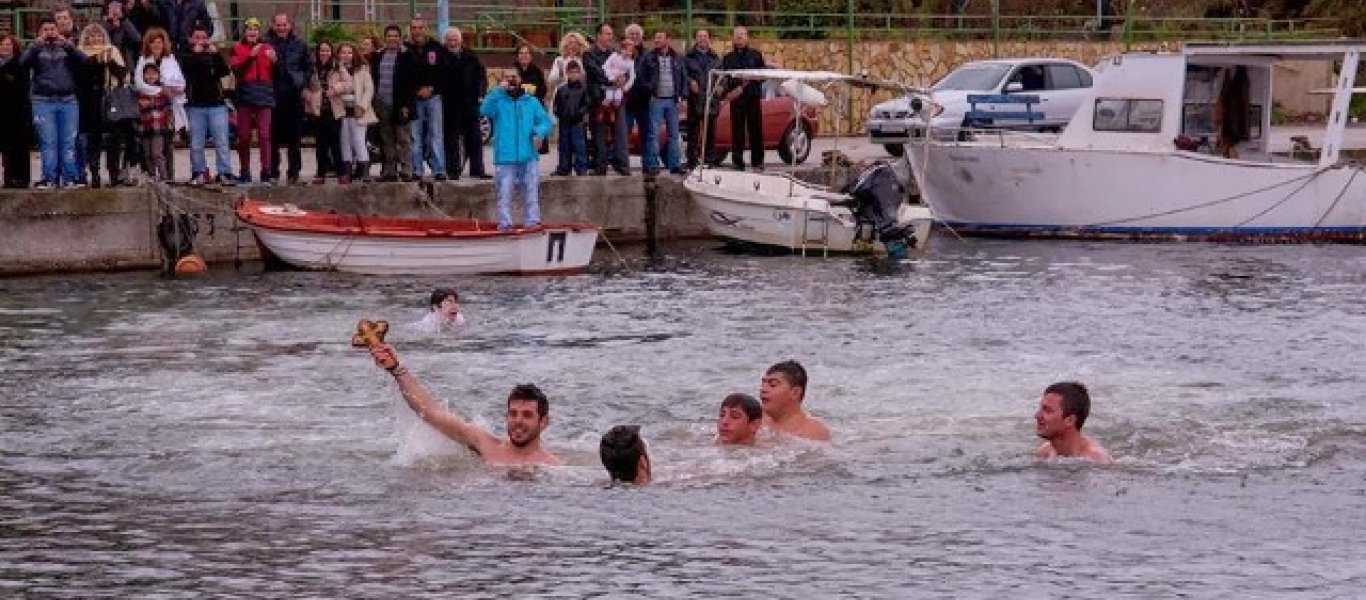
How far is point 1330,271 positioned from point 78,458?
1771 cm

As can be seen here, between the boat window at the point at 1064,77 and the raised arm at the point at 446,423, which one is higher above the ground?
the boat window at the point at 1064,77

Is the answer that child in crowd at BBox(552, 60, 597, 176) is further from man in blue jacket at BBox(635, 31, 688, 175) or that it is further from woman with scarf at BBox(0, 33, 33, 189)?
woman with scarf at BBox(0, 33, 33, 189)

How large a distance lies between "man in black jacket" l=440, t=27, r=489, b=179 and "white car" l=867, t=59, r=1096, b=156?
368 inches

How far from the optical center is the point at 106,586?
541 inches

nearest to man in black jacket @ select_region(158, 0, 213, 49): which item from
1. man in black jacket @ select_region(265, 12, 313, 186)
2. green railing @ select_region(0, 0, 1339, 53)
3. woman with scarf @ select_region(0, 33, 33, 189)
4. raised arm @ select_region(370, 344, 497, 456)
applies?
man in black jacket @ select_region(265, 12, 313, 186)

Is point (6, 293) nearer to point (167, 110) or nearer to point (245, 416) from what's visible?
point (167, 110)

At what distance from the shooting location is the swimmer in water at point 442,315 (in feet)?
78.5

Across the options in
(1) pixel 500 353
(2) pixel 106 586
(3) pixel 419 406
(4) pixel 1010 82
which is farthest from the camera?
(4) pixel 1010 82

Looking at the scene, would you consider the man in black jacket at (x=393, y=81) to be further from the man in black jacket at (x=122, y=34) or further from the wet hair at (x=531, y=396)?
the wet hair at (x=531, y=396)

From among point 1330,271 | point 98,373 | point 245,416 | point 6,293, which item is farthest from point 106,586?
point 1330,271

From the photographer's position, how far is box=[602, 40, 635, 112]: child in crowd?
3162 cm

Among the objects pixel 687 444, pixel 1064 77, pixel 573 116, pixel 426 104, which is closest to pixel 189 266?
pixel 426 104

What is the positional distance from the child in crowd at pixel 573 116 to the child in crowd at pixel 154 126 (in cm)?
477

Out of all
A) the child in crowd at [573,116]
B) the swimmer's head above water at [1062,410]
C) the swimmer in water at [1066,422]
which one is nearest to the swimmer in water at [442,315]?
the child in crowd at [573,116]
